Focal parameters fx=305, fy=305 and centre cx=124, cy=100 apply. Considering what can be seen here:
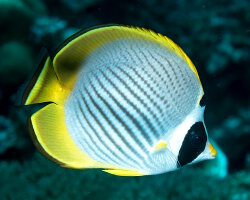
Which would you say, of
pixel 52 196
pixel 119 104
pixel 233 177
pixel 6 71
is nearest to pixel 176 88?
pixel 119 104

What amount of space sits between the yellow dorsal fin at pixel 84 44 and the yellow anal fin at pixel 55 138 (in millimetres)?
100

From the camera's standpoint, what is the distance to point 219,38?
3.21 m

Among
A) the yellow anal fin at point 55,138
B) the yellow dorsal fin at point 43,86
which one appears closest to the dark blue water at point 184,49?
the yellow anal fin at point 55,138

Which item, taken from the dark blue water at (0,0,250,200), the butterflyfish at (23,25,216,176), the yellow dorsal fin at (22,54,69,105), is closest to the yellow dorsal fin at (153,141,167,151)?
the butterflyfish at (23,25,216,176)

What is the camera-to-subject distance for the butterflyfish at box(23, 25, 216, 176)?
826mm

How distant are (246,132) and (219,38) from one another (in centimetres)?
104

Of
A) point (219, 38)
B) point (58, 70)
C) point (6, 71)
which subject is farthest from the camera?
point (219, 38)

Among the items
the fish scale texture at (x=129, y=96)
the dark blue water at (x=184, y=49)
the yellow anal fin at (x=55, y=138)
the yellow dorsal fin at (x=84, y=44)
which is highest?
the yellow dorsal fin at (x=84, y=44)

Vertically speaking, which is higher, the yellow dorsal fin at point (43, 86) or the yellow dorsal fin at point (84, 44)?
the yellow dorsal fin at point (84, 44)

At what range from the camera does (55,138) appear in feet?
2.84

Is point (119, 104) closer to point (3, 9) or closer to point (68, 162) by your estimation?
point (68, 162)

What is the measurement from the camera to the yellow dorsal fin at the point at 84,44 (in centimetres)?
81

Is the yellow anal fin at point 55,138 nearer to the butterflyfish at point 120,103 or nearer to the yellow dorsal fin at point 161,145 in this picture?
the butterflyfish at point 120,103

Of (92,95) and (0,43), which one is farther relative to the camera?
(0,43)
